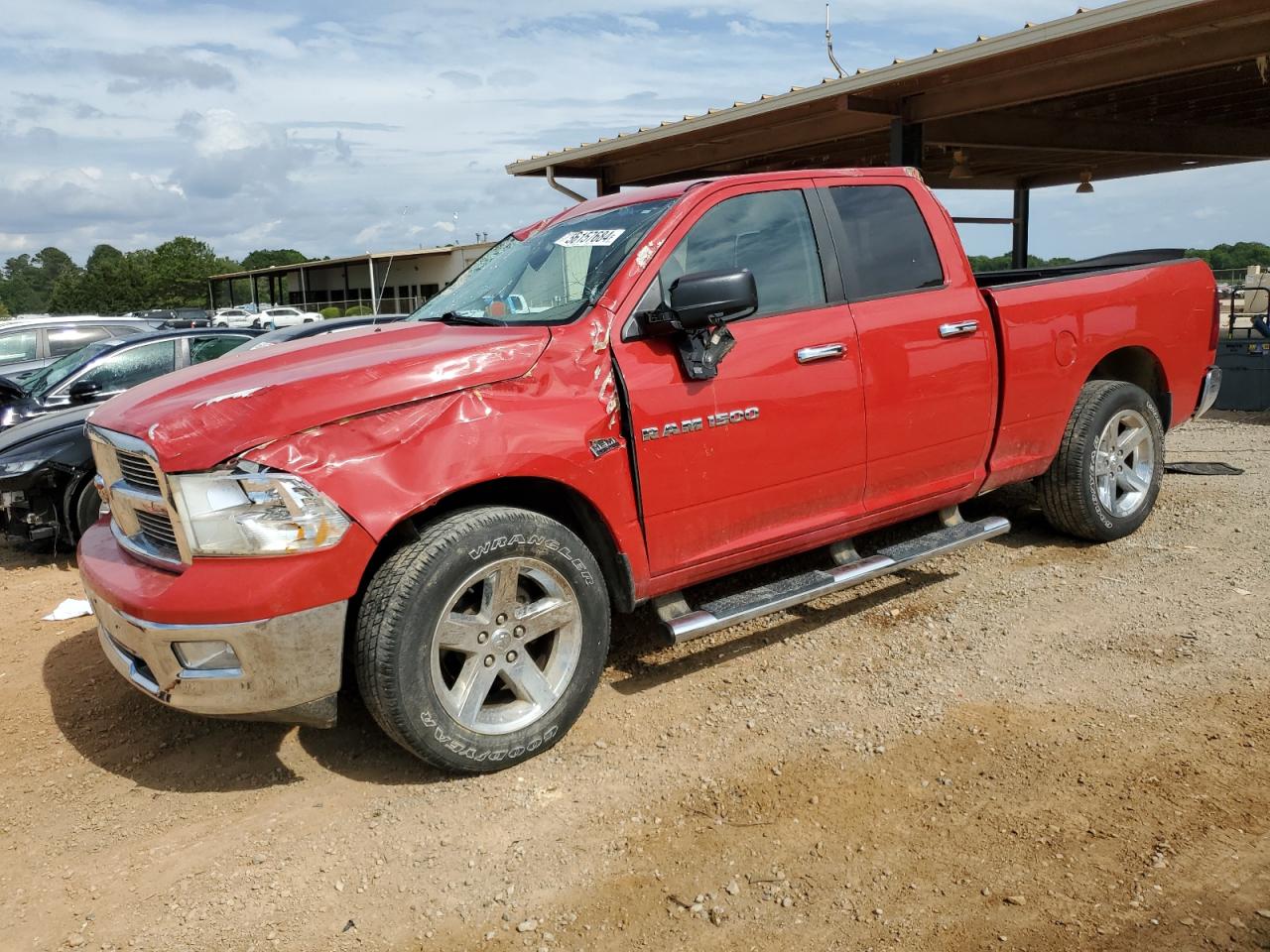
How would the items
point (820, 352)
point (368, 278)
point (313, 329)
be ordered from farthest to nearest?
point (368, 278) < point (313, 329) < point (820, 352)

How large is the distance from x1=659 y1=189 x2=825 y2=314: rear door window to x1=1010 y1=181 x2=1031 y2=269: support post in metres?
13.7

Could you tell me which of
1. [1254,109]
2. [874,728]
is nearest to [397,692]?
[874,728]

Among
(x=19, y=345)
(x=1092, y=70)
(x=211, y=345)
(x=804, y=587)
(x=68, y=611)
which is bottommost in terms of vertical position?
(x=68, y=611)

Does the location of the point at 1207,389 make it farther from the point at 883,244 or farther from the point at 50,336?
the point at 50,336

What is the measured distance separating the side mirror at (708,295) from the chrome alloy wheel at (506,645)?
1063 mm

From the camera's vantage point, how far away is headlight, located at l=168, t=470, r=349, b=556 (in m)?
2.97

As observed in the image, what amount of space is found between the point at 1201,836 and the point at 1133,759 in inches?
18.9

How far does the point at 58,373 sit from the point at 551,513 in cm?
691

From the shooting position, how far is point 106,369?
819 cm

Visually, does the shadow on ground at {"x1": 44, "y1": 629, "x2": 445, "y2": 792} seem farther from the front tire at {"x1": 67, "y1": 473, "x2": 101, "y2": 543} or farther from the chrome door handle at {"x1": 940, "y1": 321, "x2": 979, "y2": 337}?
the chrome door handle at {"x1": 940, "y1": 321, "x2": 979, "y2": 337}

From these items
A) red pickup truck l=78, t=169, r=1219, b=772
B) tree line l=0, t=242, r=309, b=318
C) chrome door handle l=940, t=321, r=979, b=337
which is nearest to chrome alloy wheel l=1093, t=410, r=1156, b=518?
red pickup truck l=78, t=169, r=1219, b=772

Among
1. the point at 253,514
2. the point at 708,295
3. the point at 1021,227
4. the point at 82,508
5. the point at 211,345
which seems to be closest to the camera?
the point at 253,514

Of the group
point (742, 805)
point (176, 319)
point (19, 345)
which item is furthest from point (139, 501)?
point (176, 319)

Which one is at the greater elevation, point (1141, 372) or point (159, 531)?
point (1141, 372)
